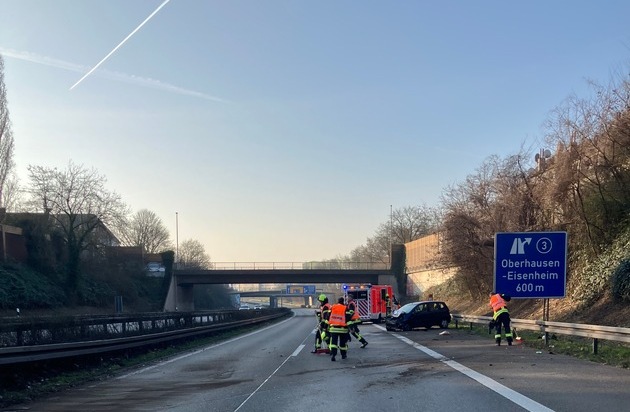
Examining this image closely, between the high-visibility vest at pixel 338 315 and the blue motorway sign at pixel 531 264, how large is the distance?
6.68 m

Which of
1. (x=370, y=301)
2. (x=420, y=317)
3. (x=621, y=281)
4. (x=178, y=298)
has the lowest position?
(x=178, y=298)

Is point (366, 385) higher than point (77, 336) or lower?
lower

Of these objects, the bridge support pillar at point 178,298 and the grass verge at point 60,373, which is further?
the bridge support pillar at point 178,298

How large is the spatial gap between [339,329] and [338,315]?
0.39 m

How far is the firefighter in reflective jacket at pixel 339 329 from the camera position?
51.2 feet

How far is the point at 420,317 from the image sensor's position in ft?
98.4

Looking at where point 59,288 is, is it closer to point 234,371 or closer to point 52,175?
point 52,175

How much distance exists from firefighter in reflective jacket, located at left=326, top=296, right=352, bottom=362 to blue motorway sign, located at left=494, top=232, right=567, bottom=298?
6691 millimetres

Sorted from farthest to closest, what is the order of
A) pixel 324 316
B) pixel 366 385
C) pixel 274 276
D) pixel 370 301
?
pixel 274 276 → pixel 370 301 → pixel 324 316 → pixel 366 385

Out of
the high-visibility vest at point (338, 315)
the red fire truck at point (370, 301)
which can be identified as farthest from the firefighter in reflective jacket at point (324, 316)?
the red fire truck at point (370, 301)

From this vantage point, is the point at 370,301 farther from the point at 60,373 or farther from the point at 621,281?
the point at 60,373

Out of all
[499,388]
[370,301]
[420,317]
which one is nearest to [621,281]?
[420,317]

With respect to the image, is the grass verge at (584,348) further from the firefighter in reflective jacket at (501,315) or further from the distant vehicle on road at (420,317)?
the distant vehicle on road at (420,317)

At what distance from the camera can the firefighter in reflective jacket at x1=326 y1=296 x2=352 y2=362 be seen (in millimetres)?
15594
